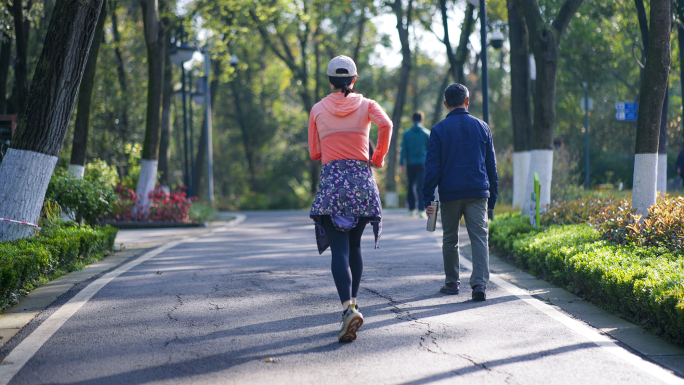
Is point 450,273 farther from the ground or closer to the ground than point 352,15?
closer to the ground

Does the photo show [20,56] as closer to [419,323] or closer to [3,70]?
[3,70]

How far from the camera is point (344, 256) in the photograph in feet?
16.5

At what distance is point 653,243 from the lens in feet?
23.2

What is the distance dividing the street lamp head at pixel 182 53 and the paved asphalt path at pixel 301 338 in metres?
12.3

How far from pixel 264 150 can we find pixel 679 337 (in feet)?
114

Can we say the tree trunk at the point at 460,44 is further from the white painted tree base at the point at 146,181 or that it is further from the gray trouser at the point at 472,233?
the gray trouser at the point at 472,233

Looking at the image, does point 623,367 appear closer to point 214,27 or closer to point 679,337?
point 679,337

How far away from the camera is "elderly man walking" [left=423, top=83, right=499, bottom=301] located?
6.44 m

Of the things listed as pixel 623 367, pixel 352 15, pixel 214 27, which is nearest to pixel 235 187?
pixel 352 15

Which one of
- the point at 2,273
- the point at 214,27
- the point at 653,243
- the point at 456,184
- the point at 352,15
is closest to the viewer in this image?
the point at 2,273

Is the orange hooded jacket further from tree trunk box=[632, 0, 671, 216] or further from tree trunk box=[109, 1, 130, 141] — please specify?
tree trunk box=[109, 1, 130, 141]

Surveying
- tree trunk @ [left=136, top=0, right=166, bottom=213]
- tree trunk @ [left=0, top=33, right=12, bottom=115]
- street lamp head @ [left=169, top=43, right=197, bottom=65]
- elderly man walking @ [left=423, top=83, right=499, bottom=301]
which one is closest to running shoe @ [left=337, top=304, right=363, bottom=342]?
elderly man walking @ [left=423, top=83, right=499, bottom=301]

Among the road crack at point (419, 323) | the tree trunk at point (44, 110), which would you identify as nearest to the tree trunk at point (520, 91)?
the road crack at point (419, 323)

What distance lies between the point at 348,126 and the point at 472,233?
6.77 feet
